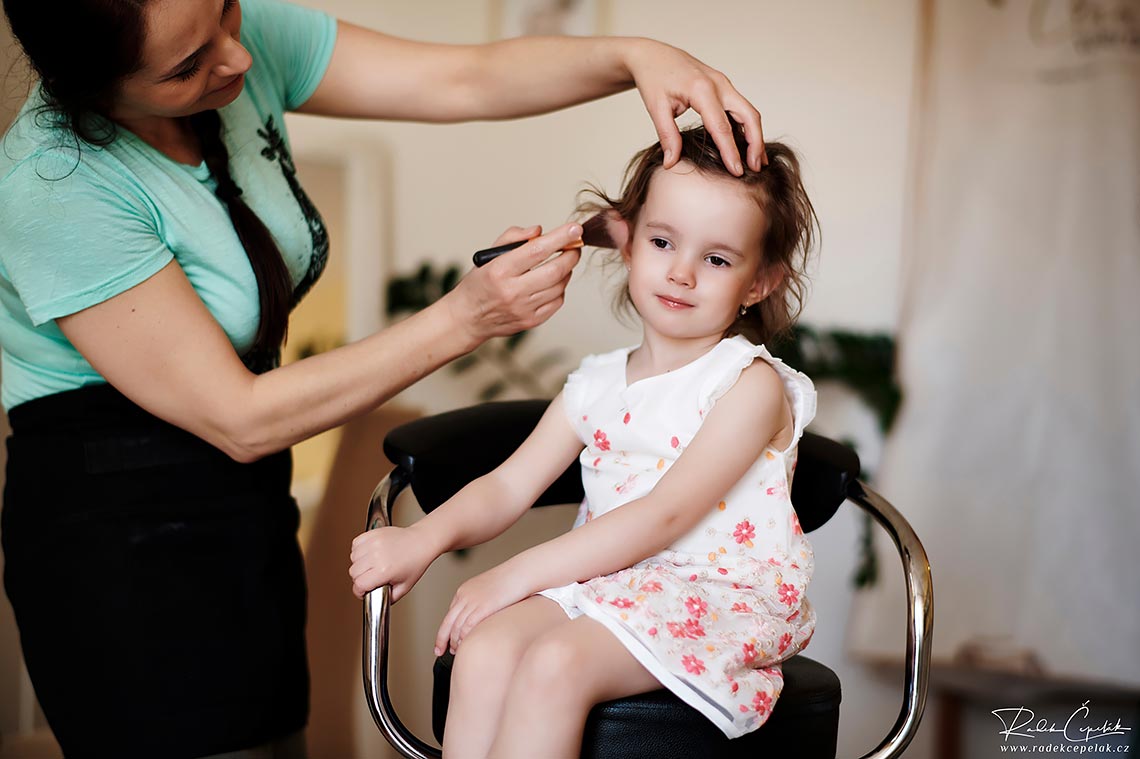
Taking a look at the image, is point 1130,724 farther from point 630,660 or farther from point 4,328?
point 4,328

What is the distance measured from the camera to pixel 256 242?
1.24m

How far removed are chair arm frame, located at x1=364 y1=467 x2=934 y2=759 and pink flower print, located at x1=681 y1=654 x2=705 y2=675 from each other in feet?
0.90

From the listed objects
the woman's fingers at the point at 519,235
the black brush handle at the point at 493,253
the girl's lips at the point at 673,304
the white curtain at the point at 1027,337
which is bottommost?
the white curtain at the point at 1027,337

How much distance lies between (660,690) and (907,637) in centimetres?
34

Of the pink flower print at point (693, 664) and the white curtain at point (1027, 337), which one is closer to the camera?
the pink flower print at point (693, 664)

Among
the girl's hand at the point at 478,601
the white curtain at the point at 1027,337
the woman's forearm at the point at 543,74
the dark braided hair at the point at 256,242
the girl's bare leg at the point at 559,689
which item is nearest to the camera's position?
the girl's bare leg at the point at 559,689

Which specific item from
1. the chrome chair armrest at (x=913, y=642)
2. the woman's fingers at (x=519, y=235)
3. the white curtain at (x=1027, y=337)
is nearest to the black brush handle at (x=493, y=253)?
the woman's fingers at (x=519, y=235)

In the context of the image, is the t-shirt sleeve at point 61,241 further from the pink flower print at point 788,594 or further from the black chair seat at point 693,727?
the pink flower print at point 788,594

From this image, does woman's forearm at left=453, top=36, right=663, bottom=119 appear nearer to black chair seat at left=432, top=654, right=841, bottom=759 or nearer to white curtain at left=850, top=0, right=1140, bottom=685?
black chair seat at left=432, top=654, right=841, bottom=759

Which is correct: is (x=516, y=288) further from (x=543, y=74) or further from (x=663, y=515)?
(x=543, y=74)

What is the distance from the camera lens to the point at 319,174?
2.41 metres

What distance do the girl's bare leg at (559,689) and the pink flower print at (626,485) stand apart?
0.23m

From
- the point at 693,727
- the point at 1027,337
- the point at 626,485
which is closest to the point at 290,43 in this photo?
the point at 626,485

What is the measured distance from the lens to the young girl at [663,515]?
1.05 meters
